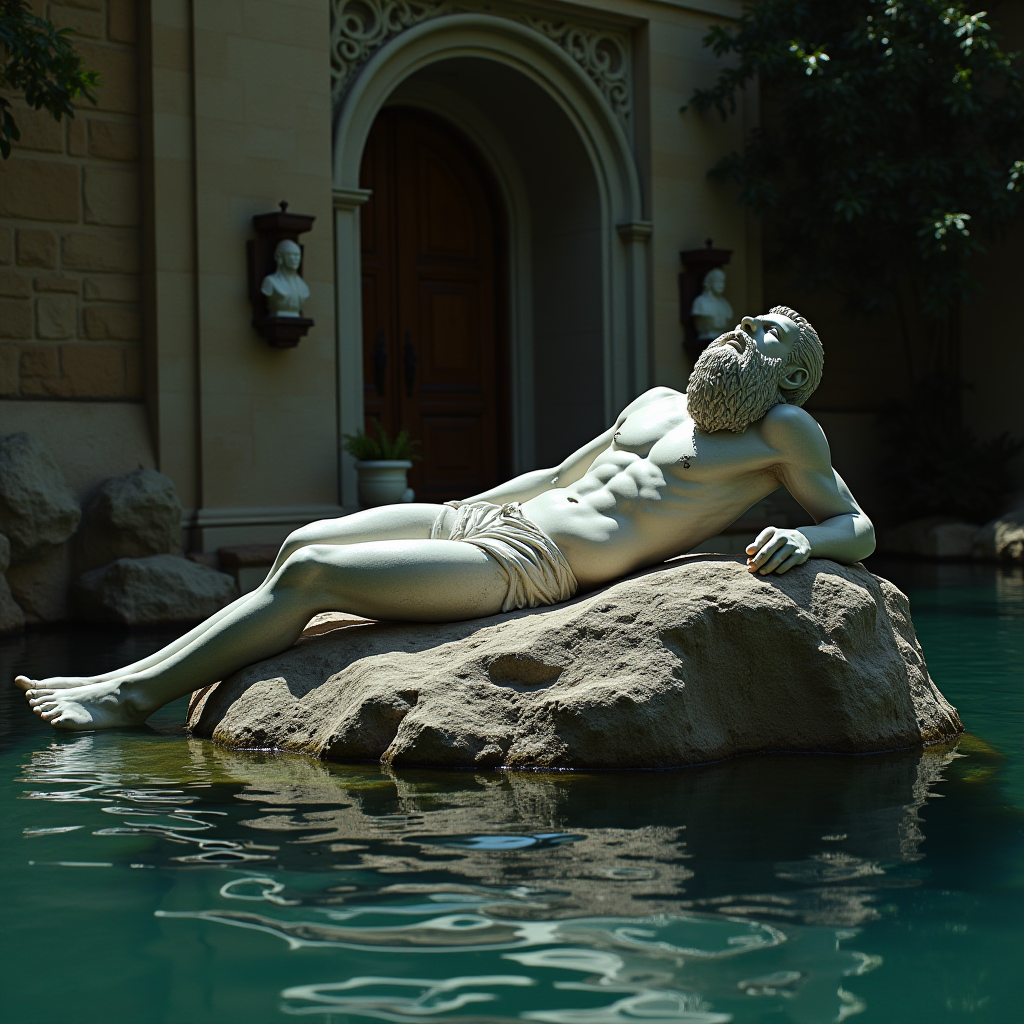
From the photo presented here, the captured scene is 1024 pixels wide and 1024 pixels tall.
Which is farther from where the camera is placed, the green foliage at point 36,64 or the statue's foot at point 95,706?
the green foliage at point 36,64

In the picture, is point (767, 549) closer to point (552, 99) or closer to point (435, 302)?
point (552, 99)

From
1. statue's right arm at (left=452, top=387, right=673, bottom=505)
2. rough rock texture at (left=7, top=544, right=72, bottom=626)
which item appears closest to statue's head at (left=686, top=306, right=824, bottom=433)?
statue's right arm at (left=452, top=387, right=673, bottom=505)

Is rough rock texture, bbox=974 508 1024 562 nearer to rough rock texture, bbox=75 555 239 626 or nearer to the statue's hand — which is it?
rough rock texture, bbox=75 555 239 626

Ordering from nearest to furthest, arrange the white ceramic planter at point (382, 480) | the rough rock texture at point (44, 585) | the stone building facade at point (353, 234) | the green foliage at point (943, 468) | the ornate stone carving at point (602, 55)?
1. the rough rock texture at point (44, 585)
2. the stone building facade at point (353, 234)
3. the white ceramic planter at point (382, 480)
4. the ornate stone carving at point (602, 55)
5. the green foliage at point (943, 468)

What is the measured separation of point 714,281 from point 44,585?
6341mm

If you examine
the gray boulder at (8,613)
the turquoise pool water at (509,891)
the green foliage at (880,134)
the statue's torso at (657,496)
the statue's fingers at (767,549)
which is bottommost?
the turquoise pool water at (509,891)

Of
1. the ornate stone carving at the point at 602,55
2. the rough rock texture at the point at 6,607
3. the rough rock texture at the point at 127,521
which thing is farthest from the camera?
the ornate stone carving at the point at 602,55

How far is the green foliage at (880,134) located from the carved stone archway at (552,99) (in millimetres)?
944

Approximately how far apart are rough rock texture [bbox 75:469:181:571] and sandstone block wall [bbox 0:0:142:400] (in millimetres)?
879

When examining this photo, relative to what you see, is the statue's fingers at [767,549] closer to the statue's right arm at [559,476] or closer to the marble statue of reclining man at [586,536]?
the marble statue of reclining man at [586,536]

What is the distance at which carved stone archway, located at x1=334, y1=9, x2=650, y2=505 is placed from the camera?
9.98m

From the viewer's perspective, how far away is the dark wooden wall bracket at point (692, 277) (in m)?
11.7

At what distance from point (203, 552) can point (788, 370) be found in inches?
213

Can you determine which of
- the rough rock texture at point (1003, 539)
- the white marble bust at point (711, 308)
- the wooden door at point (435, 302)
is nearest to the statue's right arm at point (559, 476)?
the wooden door at point (435, 302)
